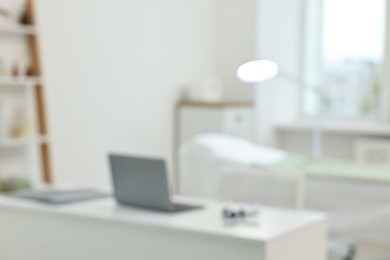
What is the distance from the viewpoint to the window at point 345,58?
566 centimetres

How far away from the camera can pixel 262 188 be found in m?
2.89

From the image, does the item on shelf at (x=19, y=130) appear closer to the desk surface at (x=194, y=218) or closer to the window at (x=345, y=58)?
the desk surface at (x=194, y=218)

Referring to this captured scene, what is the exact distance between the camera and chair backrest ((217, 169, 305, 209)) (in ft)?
9.22

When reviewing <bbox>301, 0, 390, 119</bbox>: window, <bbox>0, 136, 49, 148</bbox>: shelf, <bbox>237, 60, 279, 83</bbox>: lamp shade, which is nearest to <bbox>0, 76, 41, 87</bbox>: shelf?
<bbox>0, 136, 49, 148</bbox>: shelf

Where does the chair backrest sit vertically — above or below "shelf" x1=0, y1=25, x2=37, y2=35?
below

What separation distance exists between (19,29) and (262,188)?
6.09 feet

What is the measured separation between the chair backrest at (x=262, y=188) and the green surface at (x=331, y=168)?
788 mm

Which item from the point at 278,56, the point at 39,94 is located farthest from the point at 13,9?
the point at 278,56

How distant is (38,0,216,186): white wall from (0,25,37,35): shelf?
250 mm

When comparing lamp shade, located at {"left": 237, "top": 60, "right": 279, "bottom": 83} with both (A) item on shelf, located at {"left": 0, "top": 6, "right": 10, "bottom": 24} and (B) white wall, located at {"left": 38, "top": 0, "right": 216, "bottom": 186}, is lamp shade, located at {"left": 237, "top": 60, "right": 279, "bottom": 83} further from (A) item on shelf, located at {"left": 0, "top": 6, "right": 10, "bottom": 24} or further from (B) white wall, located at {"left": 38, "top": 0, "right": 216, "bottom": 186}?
(B) white wall, located at {"left": 38, "top": 0, "right": 216, "bottom": 186}

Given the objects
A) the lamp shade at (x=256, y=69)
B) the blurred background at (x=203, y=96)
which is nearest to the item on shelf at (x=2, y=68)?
the blurred background at (x=203, y=96)

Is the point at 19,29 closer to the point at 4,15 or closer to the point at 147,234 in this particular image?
the point at 4,15

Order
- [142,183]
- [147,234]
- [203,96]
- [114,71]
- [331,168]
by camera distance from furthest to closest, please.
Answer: [203,96]
[114,71]
[331,168]
[142,183]
[147,234]

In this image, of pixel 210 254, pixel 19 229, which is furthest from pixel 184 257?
pixel 19 229
